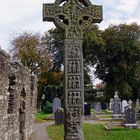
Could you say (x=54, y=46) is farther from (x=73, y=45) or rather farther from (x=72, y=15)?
(x=73, y=45)

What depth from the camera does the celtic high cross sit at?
776cm

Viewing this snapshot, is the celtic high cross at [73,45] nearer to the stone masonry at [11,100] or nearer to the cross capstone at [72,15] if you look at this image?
the cross capstone at [72,15]

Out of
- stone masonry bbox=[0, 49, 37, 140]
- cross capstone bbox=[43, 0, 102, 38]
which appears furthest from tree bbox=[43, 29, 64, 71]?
cross capstone bbox=[43, 0, 102, 38]

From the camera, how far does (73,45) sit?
8.06 metres

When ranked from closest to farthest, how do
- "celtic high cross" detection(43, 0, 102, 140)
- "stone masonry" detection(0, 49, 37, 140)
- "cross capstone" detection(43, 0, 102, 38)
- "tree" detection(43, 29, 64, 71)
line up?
"celtic high cross" detection(43, 0, 102, 140) → "cross capstone" detection(43, 0, 102, 38) → "stone masonry" detection(0, 49, 37, 140) → "tree" detection(43, 29, 64, 71)

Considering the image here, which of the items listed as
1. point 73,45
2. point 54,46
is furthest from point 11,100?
point 54,46

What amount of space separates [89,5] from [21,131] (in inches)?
356

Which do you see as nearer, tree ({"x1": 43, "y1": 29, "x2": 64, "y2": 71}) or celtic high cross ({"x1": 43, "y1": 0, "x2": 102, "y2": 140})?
celtic high cross ({"x1": 43, "y1": 0, "x2": 102, "y2": 140})

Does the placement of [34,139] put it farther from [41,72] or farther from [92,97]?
[92,97]

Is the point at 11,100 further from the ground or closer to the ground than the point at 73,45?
closer to the ground

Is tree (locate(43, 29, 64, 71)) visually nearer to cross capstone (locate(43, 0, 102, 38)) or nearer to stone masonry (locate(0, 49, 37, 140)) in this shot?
stone masonry (locate(0, 49, 37, 140))

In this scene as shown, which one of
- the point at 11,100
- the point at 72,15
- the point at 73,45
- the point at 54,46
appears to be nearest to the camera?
the point at 73,45

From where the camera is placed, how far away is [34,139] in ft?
58.8

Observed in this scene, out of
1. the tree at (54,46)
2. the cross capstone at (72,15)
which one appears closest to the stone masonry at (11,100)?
the cross capstone at (72,15)
